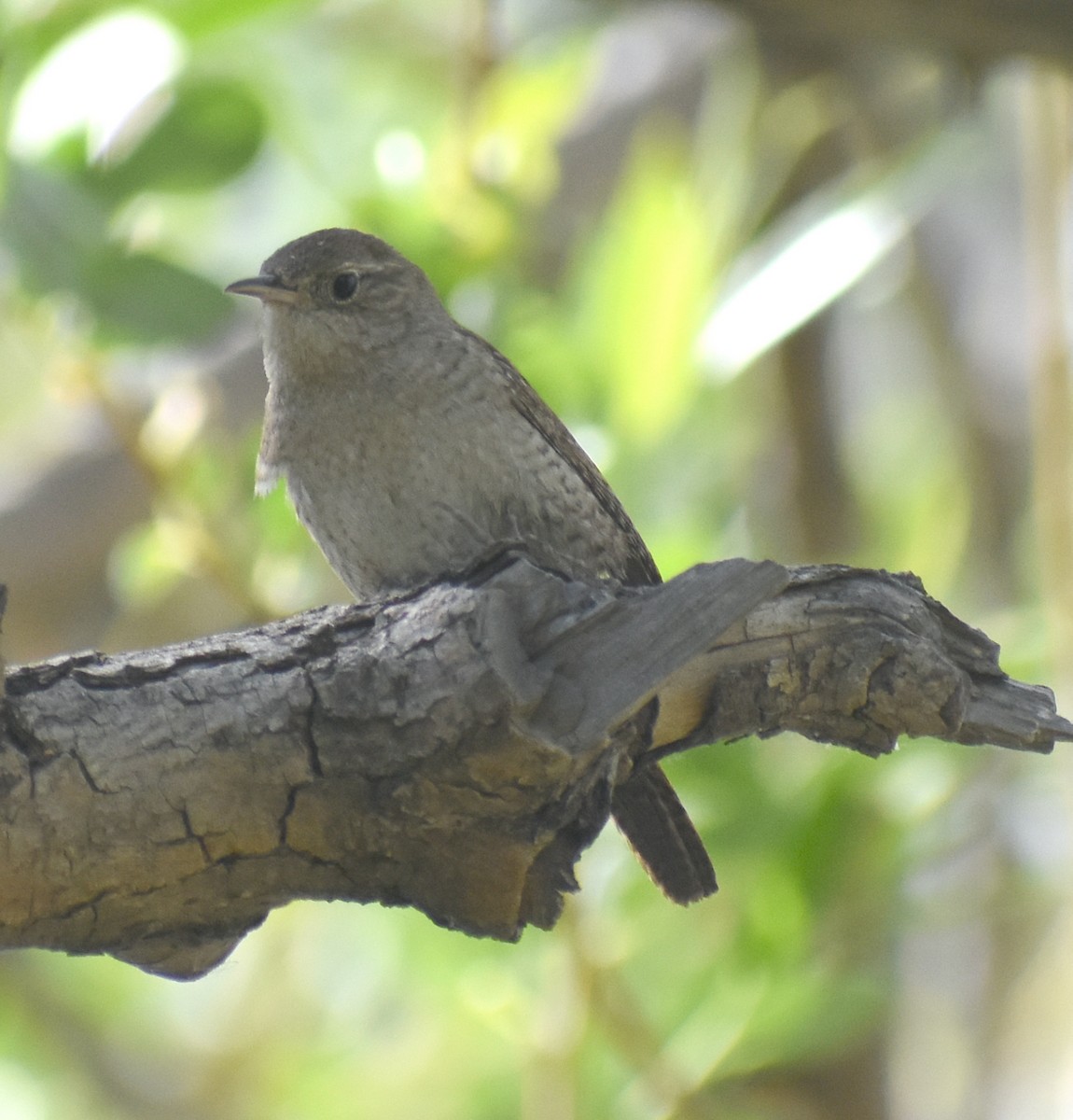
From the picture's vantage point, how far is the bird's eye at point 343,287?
4.06 m

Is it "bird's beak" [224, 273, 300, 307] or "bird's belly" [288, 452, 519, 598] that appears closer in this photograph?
"bird's belly" [288, 452, 519, 598]

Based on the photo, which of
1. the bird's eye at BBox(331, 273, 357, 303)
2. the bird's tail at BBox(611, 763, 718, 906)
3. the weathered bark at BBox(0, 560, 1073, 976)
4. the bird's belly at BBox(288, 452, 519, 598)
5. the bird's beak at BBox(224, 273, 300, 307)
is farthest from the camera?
the bird's eye at BBox(331, 273, 357, 303)

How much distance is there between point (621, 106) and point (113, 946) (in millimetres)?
5375

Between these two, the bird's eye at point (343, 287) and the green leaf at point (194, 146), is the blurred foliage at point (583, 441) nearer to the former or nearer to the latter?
the green leaf at point (194, 146)

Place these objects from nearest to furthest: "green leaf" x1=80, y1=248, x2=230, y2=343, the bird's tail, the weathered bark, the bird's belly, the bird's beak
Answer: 1. the weathered bark
2. the bird's tail
3. the bird's belly
4. "green leaf" x1=80, y1=248, x2=230, y2=343
5. the bird's beak

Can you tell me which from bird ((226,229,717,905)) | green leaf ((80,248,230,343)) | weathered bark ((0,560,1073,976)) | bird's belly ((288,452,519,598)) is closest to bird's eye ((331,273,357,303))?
bird ((226,229,717,905))

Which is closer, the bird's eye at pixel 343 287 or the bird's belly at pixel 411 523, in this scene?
the bird's belly at pixel 411 523

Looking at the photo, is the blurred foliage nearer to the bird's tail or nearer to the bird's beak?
the bird's beak

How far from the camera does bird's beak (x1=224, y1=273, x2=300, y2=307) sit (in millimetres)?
3898

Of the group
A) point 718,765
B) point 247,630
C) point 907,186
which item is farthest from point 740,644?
point 907,186

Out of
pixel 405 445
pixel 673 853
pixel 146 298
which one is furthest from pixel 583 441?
pixel 673 853

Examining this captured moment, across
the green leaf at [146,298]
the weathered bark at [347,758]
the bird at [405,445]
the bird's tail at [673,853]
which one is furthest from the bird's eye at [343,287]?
the weathered bark at [347,758]

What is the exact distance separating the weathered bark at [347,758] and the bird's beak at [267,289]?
1613 mm

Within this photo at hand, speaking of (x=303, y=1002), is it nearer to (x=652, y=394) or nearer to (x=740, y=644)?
(x=652, y=394)
